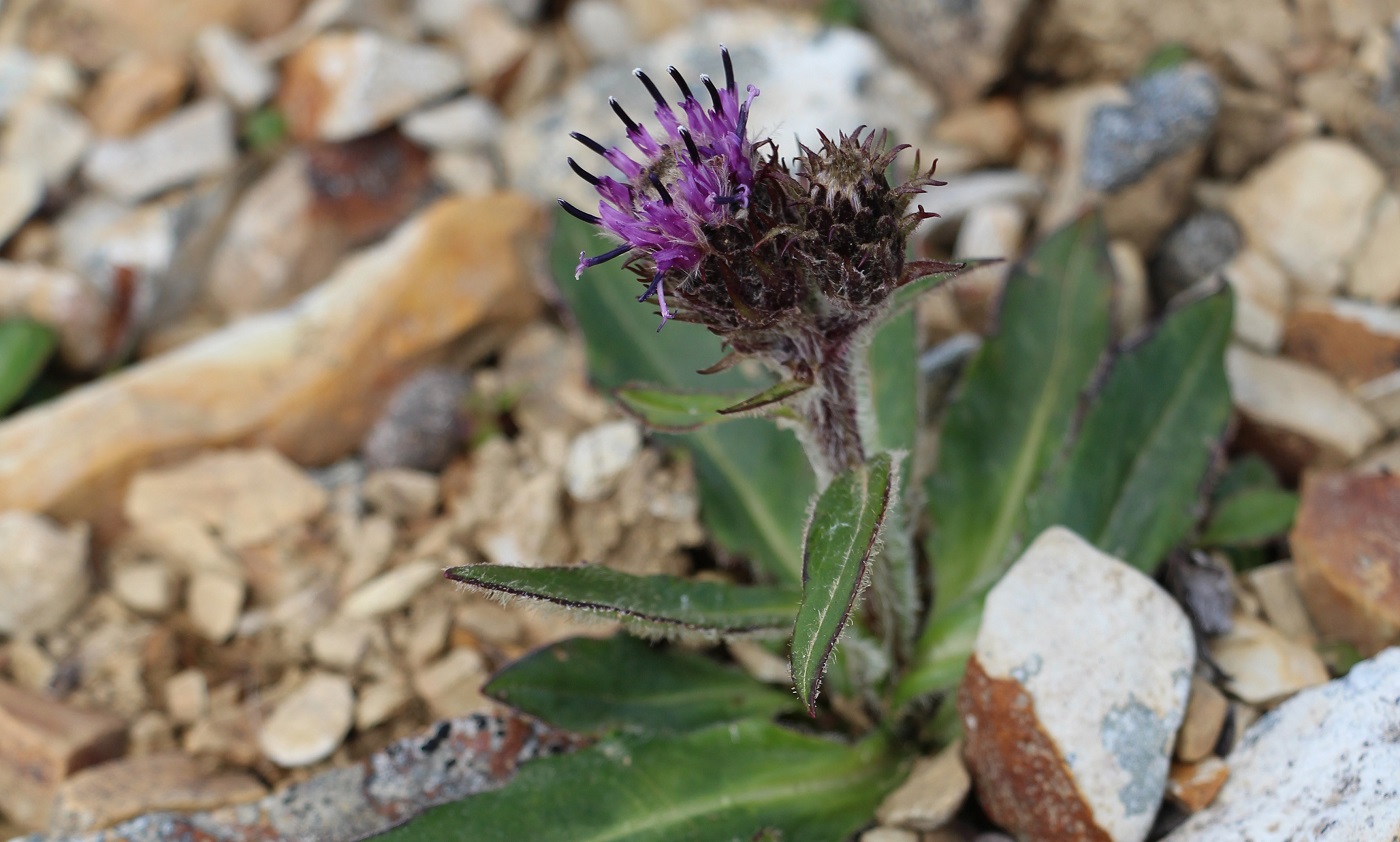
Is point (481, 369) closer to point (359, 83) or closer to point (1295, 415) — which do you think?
point (359, 83)

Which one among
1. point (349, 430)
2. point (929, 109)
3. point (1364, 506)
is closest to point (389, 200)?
point (349, 430)

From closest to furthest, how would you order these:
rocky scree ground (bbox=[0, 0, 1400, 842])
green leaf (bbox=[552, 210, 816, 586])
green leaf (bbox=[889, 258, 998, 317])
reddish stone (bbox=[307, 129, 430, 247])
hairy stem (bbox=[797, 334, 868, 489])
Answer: green leaf (bbox=[889, 258, 998, 317]), hairy stem (bbox=[797, 334, 868, 489]), rocky scree ground (bbox=[0, 0, 1400, 842]), green leaf (bbox=[552, 210, 816, 586]), reddish stone (bbox=[307, 129, 430, 247])

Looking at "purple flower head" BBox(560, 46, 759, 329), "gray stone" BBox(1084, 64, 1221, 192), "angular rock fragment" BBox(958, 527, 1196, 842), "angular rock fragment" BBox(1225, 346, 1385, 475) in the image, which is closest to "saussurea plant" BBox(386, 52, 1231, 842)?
"purple flower head" BBox(560, 46, 759, 329)

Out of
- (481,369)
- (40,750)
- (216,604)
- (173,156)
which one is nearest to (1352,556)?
(481,369)

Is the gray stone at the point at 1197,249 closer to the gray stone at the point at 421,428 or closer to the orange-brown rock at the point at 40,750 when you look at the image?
the gray stone at the point at 421,428

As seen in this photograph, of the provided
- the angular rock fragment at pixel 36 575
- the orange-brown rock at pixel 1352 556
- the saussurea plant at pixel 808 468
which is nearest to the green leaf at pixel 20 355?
the angular rock fragment at pixel 36 575

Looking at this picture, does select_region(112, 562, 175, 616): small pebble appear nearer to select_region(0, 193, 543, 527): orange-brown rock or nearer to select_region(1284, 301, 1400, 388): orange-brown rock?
select_region(0, 193, 543, 527): orange-brown rock
